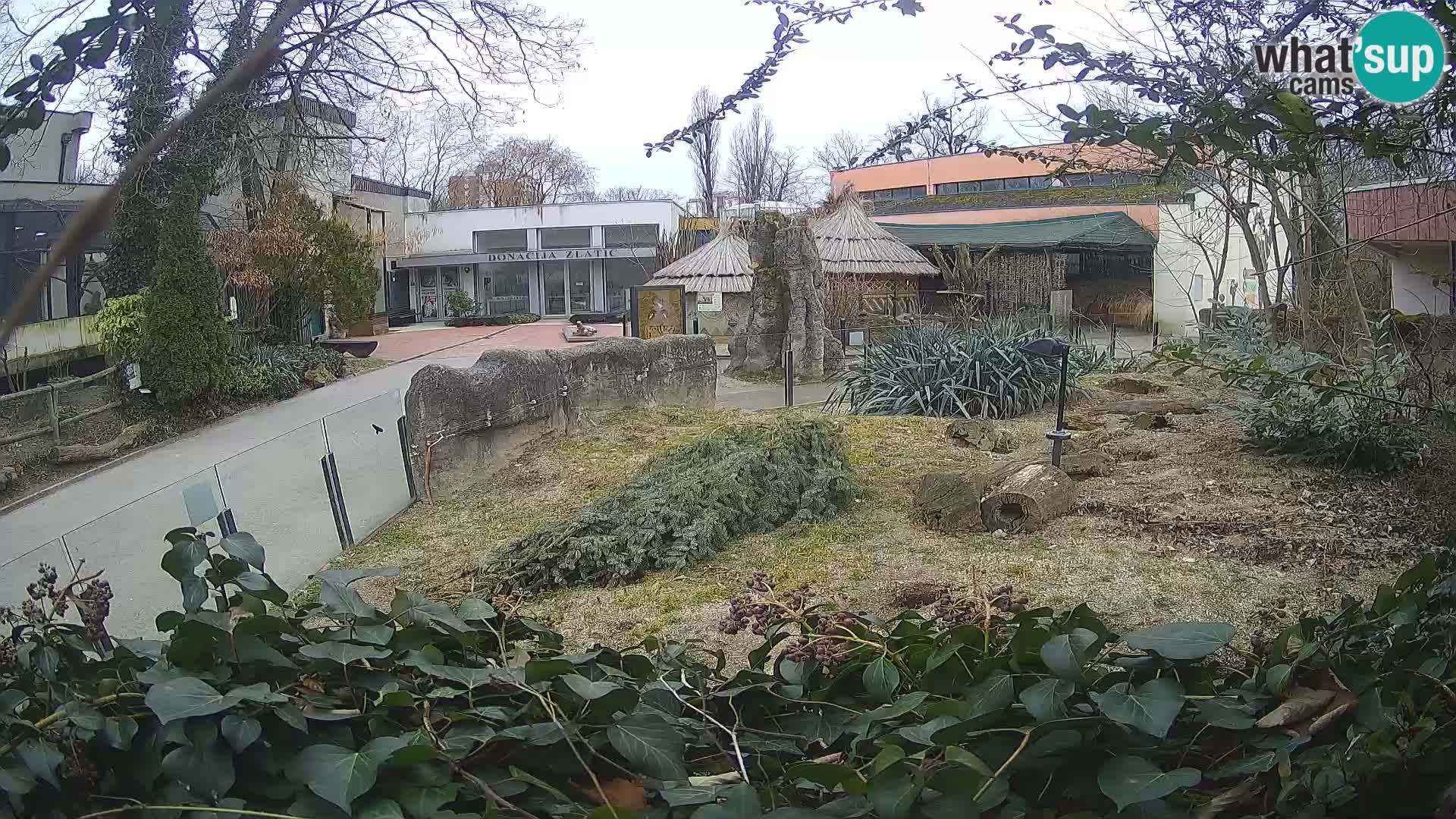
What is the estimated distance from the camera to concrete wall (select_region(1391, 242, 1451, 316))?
34.5 ft

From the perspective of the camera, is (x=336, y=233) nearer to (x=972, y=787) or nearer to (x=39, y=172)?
(x=39, y=172)

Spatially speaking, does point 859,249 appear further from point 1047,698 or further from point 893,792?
point 893,792

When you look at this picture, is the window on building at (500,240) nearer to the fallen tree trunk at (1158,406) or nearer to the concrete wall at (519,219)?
the concrete wall at (519,219)

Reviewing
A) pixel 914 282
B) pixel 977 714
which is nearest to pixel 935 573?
pixel 977 714

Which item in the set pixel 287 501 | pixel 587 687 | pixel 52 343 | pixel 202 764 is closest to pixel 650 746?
pixel 587 687

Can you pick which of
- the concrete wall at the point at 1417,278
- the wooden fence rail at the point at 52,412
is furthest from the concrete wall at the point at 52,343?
the concrete wall at the point at 1417,278

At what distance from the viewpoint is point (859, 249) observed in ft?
72.2

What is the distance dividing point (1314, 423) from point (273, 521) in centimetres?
551

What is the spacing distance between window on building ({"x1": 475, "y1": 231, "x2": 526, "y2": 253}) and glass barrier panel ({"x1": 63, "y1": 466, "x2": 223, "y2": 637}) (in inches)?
1360

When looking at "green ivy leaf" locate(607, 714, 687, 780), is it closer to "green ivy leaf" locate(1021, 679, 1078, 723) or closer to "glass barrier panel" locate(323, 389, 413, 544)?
"green ivy leaf" locate(1021, 679, 1078, 723)

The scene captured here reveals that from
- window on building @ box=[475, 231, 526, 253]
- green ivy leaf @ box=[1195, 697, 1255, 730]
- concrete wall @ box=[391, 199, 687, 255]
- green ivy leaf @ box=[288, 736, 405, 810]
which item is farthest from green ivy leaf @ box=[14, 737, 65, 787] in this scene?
window on building @ box=[475, 231, 526, 253]

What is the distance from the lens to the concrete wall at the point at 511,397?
752 centimetres

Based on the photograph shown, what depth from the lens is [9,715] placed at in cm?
148

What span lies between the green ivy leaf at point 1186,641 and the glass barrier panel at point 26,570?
272 centimetres
